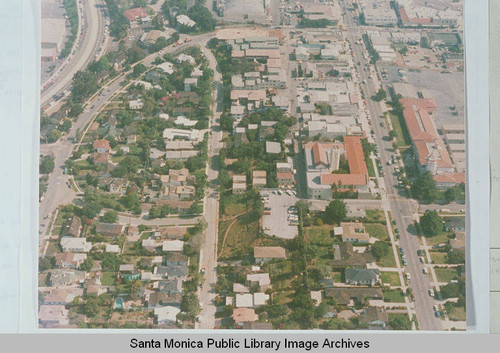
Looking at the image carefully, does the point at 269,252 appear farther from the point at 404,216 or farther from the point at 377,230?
the point at 404,216

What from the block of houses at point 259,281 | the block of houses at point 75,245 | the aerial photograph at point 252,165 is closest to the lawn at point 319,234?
the aerial photograph at point 252,165

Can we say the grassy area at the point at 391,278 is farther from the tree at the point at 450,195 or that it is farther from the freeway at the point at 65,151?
the freeway at the point at 65,151

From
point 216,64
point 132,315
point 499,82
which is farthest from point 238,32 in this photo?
point 499,82

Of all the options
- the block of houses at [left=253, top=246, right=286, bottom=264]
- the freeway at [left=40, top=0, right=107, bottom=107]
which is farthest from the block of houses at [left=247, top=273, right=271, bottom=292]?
the freeway at [left=40, top=0, right=107, bottom=107]

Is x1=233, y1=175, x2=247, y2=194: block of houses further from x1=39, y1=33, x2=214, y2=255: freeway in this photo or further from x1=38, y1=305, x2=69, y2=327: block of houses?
x1=38, y1=305, x2=69, y2=327: block of houses

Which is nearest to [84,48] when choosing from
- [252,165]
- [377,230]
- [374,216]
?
[252,165]

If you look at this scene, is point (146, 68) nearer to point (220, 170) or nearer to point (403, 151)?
point (220, 170)
